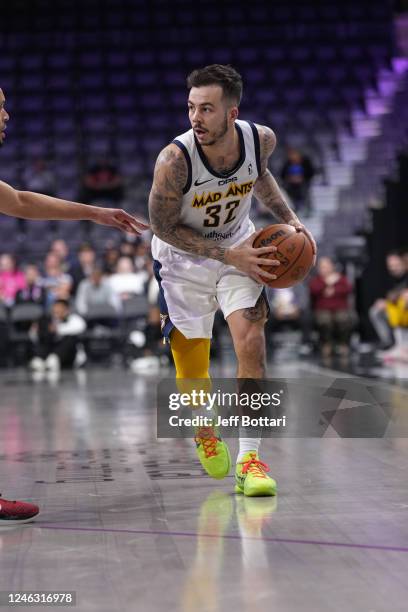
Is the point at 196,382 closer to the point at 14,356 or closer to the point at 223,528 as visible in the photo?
the point at 223,528

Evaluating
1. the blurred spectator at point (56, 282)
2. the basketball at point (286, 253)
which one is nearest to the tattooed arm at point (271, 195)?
Result: the basketball at point (286, 253)

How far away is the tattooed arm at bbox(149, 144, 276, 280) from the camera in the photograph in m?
3.55

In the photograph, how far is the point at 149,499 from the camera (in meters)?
3.40

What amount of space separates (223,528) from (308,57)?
14395mm

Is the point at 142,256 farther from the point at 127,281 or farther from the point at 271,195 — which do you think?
the point at 271,195

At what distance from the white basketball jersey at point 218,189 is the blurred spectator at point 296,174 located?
1027 centimetres

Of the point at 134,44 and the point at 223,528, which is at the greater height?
the point at 134,44

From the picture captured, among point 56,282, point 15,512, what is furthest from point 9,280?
point 15,512

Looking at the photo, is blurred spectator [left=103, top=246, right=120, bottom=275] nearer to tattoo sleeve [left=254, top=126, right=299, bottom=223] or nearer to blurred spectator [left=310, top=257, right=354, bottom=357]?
blurred spectator [left=310, top=257, right=354, bottom=357]

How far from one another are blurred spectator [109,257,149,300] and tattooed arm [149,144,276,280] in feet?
28.0

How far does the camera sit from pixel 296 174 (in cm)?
1397

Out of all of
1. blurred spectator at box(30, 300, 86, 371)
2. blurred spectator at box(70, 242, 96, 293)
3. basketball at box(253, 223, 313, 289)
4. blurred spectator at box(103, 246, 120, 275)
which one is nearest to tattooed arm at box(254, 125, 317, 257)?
basketball at box(253, 223, 313, 289)

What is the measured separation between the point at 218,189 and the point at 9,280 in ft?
30.1

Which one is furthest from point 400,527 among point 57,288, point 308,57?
point 308,57
